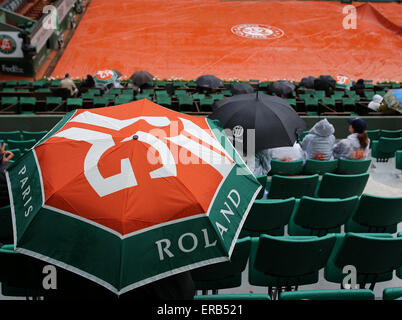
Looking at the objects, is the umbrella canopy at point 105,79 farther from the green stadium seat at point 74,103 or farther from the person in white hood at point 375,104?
the person in white hood at point 375,104

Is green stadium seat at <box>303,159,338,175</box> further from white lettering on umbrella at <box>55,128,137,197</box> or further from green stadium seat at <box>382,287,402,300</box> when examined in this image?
white lettering on umbrella at <box>55,128,137,197</box>

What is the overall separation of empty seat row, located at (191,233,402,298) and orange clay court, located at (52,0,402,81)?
13130mm

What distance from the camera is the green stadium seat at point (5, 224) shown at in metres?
3.42

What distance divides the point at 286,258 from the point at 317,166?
254cm

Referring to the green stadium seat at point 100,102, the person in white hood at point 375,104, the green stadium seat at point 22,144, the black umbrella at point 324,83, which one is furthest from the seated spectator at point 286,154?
the black umbrella at point 324,83

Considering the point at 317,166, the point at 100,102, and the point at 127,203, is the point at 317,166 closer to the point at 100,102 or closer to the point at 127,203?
the point at 127,203

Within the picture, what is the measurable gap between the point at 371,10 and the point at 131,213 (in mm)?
28413

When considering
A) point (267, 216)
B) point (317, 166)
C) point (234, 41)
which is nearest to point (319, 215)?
point (267, 216)

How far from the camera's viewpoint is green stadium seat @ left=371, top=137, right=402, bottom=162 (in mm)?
6449

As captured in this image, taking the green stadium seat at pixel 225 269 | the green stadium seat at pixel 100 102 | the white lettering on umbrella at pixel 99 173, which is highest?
the white lettering on umbrella at pixel 99 173

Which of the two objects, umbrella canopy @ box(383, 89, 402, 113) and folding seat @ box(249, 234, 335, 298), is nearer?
folding seat @ box(249, 234, 335, 298)

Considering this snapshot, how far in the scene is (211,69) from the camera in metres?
16.5

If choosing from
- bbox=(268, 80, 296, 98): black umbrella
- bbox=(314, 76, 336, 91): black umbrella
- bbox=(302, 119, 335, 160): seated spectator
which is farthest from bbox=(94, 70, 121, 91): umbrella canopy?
bbox=(302, 119, 335, 160): seated spectator

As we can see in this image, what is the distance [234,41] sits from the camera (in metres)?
19.7
